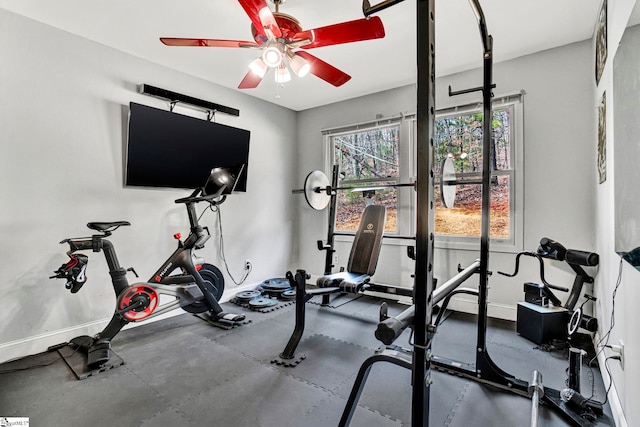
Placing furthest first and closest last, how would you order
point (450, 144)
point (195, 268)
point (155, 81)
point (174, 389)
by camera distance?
point (450, 144), point (155, 81), point (195, 268), point (174, 389)

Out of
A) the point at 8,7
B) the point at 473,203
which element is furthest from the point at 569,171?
the point at 8,7

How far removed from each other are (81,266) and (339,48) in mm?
2932

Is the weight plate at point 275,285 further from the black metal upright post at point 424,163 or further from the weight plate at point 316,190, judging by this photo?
the black metal upright post at point 424,163

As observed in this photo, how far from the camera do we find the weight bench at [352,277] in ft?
8.25

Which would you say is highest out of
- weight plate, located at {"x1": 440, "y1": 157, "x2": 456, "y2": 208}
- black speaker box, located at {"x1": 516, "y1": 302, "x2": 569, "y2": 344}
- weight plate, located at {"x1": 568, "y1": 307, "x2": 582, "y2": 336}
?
weight plate, located at {"x1": 440, "y1": 157, "x2": 456, "y2": 208}

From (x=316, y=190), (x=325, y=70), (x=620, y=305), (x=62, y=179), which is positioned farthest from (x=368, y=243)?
(x=62, y=179)

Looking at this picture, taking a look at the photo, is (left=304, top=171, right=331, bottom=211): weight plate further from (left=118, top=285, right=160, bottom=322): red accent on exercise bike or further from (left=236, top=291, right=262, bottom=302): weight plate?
(left=118, top=285, right=160, bottom=322): red accent on exercise bike

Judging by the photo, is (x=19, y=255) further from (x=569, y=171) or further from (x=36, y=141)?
(x=569, y=171)

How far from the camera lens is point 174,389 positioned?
2.04 metres

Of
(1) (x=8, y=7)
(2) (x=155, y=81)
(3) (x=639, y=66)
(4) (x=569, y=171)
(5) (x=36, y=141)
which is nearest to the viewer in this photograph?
(3) (x=639, y=66)

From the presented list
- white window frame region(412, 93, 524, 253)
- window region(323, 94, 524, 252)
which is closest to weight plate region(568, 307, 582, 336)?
window region(323, 94, 524, 252)

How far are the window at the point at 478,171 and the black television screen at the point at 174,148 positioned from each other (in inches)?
98.3

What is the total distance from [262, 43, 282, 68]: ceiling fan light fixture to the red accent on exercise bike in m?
2.09

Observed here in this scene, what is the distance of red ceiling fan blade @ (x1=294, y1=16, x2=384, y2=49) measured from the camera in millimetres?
1811
